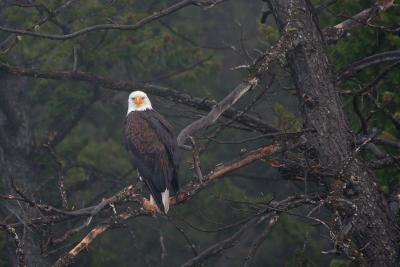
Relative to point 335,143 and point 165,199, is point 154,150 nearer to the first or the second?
point 165,199

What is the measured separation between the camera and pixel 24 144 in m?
9.84

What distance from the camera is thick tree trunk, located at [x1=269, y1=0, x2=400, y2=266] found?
5.54 m

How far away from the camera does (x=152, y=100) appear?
11859 mm

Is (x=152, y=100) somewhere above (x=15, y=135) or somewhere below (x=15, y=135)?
below

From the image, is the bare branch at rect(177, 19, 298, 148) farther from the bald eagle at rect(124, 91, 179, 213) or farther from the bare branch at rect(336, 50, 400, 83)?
the bald eagle at rect(124, 91, 179, 213)

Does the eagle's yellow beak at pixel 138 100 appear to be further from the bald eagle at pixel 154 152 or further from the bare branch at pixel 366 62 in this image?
the bare branch at pixel 366 62

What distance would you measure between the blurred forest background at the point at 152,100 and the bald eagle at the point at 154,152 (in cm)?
28

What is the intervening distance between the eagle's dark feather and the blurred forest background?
0.29 metres

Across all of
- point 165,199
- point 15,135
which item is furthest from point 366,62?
point 15,135

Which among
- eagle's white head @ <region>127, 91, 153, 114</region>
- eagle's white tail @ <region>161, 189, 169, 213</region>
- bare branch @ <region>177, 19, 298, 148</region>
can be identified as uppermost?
bare branch @ <region>177, 19, 298, 148</region>

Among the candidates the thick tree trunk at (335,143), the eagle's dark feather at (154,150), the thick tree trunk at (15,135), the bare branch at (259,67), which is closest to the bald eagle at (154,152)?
the eagle's dark feather at (154,150)

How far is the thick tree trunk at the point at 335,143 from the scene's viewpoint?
554 centimetres

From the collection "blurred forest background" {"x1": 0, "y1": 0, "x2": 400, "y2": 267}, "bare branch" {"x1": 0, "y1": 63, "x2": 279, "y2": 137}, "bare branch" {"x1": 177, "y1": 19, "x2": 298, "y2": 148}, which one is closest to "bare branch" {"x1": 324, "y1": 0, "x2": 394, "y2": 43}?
"blurred forest background" {"x1": 0, "y1": 0, "x2": 400, "y2": 267}

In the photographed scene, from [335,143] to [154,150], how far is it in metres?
2.18
